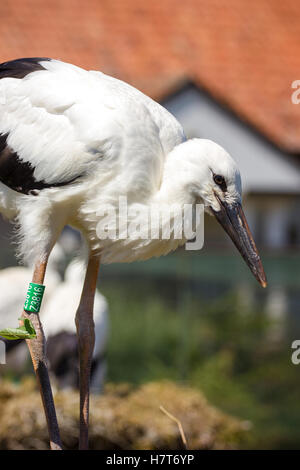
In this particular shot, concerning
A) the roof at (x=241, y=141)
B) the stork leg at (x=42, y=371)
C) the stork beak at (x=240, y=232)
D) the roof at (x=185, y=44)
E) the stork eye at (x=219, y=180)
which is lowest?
the stork leg at (x=42, y=371)

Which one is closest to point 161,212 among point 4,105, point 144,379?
point 4,105

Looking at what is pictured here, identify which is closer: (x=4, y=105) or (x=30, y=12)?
(x=4, y=105)

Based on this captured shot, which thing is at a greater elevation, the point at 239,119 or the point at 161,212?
the point at 239,119

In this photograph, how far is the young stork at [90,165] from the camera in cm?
253

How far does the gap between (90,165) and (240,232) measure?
581 mm

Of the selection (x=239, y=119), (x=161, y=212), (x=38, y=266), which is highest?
(x=239, y=119)

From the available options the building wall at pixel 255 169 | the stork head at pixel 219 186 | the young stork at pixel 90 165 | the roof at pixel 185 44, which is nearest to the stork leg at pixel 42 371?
the young stork at pixel 90 165

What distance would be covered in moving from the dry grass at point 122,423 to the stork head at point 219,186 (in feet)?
5.19

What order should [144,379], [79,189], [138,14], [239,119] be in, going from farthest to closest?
Result: [138,14], [239,119], [144,379], [79,189]

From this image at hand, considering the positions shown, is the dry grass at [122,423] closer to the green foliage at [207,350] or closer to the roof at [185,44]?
the green foliage at [207,350]

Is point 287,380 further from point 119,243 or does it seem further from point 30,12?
point 30,12

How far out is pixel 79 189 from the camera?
2.56 meters

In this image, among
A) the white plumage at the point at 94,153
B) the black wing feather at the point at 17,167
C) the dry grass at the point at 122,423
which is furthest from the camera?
the dry grass at the point at 122,423

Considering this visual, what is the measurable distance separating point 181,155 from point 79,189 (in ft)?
1.24
